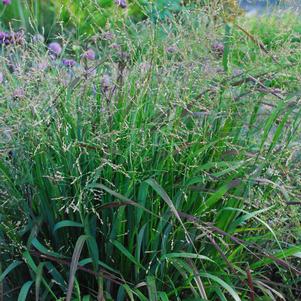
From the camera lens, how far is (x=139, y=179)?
7.16 ft

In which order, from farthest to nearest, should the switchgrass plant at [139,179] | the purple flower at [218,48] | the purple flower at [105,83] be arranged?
1. the purple flower at [218,48]
2. the purple flower at [105,83]
3. the switchgrass plant at [139,179]

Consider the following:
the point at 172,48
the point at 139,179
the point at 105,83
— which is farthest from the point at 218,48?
the point at 139,179

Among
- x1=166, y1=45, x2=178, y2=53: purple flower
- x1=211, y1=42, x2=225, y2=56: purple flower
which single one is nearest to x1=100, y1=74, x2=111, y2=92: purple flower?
x1=166, y1=45, x2=178, y2=53: purple flower

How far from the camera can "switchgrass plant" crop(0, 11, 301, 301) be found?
217 cm

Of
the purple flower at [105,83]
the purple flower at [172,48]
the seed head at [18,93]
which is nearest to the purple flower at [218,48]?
the purple flower at [172,48]

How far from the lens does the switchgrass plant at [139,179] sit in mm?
2174

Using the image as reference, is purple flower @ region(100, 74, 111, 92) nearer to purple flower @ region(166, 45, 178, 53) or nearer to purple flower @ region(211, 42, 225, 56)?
purple flower @ region(166, 45, 178, 53)

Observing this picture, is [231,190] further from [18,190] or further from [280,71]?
[18,190]

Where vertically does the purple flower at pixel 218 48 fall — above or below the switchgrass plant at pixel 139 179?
above

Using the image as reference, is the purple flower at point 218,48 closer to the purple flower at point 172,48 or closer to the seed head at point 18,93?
the purple flower at point 172,48

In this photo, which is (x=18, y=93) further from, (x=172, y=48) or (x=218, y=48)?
(x=218, y=48)

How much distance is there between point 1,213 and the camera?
229cm

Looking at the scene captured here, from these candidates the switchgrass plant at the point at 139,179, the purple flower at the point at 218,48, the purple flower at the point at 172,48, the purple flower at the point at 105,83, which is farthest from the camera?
the purple flower at the point at 218,48

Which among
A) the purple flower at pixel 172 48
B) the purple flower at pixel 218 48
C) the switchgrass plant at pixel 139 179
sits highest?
the purple flower at pixel 172 48
